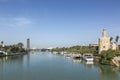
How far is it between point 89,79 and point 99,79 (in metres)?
1.75

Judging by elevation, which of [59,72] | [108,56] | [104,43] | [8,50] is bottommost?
[59,72]

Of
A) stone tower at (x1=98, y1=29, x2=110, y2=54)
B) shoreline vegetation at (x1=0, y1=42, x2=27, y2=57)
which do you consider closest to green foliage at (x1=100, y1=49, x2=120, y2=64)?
stone tower at (x1=98, y1=29, x2=110, y2=54)

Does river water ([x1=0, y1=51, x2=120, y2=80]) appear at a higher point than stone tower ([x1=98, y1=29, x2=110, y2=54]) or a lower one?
lower

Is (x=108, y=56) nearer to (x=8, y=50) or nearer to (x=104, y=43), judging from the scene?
(x=104, y=43)

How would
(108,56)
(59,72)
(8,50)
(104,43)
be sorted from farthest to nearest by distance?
(8,50), (104,43), (108,56), (59,72)

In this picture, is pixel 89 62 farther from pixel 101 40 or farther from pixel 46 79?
pixel 46 79

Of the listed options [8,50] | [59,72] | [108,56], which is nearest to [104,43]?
[108,56]

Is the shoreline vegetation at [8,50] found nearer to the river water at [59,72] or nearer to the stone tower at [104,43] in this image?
the stone tower at [104,43]

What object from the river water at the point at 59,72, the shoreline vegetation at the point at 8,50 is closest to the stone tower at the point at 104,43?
the river water at the point at 59,72

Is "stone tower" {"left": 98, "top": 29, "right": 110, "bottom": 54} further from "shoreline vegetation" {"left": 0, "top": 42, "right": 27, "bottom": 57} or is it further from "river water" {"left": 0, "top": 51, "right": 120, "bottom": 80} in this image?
"shoreline vegetation" {"left": 0, "top": 42, "right": 27, "bottom": 57}

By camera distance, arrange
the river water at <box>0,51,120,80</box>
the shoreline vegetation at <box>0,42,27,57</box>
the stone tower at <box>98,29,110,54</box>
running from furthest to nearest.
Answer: the shoreline vegetation at <box>0,42,27,57</box>
the stone tower at <box>98,29,110,54</box>
the river water at <box>0,51,120,80</box>

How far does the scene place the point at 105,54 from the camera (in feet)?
170

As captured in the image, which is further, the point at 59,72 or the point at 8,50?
the point at 8,50

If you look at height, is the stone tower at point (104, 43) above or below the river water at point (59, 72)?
above
